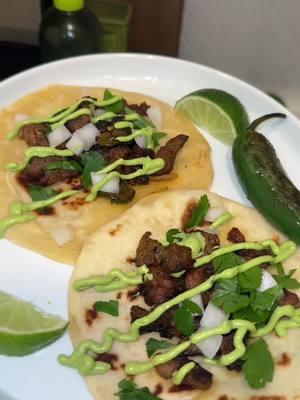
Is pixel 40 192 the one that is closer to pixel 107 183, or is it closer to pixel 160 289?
pixel 107 183

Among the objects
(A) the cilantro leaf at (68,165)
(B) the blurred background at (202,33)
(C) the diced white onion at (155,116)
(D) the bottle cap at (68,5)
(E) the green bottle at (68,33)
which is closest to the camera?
(A) the cilantro leaf at (68,165)

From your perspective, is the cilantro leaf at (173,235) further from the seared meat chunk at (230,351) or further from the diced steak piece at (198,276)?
the seared meat chunk at (230,351)

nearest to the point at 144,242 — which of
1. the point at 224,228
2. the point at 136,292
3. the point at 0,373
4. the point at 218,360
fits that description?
the point at 136,292

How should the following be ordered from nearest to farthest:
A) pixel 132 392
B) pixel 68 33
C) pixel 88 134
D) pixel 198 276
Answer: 1. pixel 132 392
2. pixel 198 276
3. pixel 88 134
4. pixel 68 33

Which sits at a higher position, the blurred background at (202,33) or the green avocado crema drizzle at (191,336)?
the blurred background at (202,33)

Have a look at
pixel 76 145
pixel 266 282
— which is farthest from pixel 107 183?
pixel 266 282

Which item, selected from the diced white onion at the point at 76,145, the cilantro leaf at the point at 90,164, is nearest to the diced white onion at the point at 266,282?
the cilantro leaf at the point at 90,164

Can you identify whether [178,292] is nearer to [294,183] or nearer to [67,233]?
[67,233]
